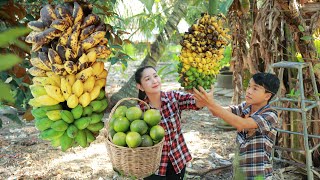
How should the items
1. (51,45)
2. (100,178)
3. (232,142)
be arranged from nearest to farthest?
(51,45)
(100,178)
(232,142)

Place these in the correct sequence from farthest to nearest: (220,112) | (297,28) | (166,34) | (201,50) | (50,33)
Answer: (166,34) < (297,28) < (220,112) < (201,50) < (50,33)

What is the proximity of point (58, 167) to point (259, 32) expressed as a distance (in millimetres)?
3055

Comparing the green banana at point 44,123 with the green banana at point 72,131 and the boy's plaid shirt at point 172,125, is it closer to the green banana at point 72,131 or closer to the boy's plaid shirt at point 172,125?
the green banana at point 72,131

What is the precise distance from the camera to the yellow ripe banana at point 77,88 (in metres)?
1.61

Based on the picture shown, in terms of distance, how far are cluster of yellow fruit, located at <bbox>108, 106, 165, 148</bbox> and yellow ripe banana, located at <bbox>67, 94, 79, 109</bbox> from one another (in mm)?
310

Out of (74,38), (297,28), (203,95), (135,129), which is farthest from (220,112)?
(297,28)

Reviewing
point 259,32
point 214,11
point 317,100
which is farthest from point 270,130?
point 259,32

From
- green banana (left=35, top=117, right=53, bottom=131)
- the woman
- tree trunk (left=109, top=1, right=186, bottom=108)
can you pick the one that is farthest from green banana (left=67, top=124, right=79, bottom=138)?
tree trunk (left=109, top=1, right=186, bottom=108)

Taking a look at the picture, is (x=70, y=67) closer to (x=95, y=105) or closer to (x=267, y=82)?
(x=95, y=105)

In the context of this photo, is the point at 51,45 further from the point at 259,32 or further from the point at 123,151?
the point at 259,32

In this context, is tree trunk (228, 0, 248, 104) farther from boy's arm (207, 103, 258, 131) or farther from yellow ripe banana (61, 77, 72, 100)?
yellow ripe banana (61, 77, 72, 100)

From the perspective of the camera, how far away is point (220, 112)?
7.36ft

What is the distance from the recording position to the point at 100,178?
4.38 meters

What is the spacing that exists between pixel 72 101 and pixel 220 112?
1.00m
